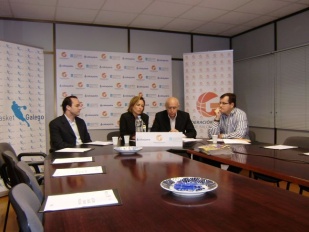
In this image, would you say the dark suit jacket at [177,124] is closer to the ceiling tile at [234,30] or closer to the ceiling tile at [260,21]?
the ceiling tile at [260,21]

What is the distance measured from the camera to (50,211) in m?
1.11

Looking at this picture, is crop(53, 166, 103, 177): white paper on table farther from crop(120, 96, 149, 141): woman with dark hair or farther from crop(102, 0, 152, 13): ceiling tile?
crop(102, 0, 152, 13): ceiling tile

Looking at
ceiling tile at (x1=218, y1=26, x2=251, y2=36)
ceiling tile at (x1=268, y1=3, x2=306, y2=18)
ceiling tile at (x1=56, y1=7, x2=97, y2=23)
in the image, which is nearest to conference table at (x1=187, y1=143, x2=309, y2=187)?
ceiling tile at (x1=268, y1=3, x2=306, y2=18)

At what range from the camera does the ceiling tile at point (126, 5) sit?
4004mm

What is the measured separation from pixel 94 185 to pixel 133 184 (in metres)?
0.20

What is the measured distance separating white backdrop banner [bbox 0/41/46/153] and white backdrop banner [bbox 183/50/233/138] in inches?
102

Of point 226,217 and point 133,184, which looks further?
point 133,184

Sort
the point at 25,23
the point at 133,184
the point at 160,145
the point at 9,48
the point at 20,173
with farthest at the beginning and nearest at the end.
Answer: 1. the point at 25,23
2. the point at 9,48
3. the point at 160,145
4. the point at 20,173
5. the point at 133,184

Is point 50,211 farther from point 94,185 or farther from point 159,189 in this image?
point 159,189

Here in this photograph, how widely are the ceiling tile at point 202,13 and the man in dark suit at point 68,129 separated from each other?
2345 millimetres

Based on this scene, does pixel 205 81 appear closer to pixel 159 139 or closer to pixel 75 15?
pixel 75 15

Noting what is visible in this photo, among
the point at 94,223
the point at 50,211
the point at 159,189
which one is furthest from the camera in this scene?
the point at 159,189

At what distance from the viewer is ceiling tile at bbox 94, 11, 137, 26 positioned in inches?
179

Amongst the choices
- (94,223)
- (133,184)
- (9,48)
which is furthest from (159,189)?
(9,48)
